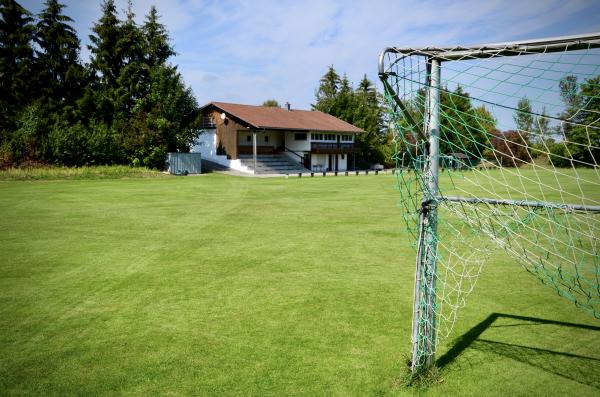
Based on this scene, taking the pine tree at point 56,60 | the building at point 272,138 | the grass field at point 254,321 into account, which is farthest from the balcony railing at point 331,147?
the grass field at point 254,321

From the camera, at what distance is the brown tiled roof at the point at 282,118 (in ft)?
123

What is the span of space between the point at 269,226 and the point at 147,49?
3395 cm

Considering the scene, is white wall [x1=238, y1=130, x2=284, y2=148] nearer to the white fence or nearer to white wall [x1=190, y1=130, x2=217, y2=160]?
white wall [x1=190, y1=130, x2=217, y2=160]

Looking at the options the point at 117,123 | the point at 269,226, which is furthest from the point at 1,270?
the point at 117,123

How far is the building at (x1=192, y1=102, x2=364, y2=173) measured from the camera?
122 feet

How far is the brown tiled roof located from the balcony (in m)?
1.63

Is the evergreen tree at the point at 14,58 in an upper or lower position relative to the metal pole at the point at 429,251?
upper

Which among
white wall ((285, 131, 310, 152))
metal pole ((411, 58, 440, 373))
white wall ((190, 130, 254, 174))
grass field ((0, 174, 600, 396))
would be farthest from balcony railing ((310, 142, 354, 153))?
metal pole ((411, 58, 440, 373))

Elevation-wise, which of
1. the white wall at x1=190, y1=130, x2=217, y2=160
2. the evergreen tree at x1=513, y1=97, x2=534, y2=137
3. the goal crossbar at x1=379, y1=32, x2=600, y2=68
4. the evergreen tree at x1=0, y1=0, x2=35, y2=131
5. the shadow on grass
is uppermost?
the evergreen tree at x1=0, y1=0, x2=35, y2=131

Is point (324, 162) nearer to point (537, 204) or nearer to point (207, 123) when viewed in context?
point (207, 123)

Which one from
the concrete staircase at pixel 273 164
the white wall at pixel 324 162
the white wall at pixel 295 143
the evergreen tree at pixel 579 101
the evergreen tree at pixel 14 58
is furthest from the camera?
the white wall at pixel 324 162

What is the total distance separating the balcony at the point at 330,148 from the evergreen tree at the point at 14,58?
26.0 meters

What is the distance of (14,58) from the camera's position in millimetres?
35281

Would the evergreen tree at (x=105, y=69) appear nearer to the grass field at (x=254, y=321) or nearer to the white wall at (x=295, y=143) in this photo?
the white wall at (x=295, y=143)
